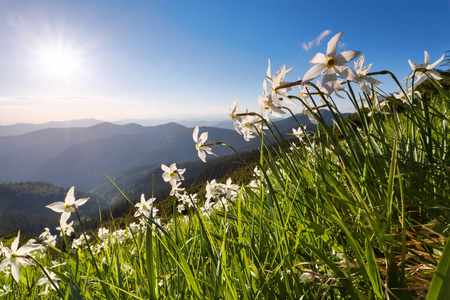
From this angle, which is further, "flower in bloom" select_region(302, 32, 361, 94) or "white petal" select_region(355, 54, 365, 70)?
"white petal" select_region(355, 54, 365, 70)

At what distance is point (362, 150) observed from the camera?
4.64 ft

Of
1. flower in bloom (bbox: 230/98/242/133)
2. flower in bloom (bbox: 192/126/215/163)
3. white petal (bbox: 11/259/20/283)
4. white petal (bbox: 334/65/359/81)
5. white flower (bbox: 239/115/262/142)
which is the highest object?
white petal (bbox: 334/65/359/81)

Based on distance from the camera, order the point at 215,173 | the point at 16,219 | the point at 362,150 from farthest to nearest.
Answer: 1. the point at 16,219
2. the point at 215,173
3. the point at 362,150

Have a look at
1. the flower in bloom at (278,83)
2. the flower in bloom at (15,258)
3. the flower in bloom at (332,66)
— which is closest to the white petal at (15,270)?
the flower in bloom at (15,258)

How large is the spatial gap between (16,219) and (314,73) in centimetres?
16285

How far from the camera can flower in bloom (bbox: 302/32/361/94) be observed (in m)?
1.07

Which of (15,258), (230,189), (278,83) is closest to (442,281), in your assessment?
(278,83)

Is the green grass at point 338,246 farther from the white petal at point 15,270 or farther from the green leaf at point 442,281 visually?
the white petal at point 15,270

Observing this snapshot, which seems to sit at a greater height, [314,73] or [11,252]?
[314,73]

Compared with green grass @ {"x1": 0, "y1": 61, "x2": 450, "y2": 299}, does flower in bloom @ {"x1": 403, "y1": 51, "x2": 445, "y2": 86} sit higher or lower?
higher

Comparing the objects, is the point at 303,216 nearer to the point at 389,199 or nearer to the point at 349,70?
the point at 389,199

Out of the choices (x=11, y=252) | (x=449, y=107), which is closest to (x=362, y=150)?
(x=449, y=107)

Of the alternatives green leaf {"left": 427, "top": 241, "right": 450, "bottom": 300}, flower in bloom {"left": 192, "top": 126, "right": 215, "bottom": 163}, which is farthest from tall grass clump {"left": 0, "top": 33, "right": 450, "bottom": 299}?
flower in bloom {"left": 192, "top": 126, "right": 215, "bottom": 163}

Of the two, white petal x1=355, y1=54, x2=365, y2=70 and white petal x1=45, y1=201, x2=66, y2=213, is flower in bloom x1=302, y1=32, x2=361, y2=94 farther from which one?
white petal x1=45, y1=201, x2=66, y2=213
